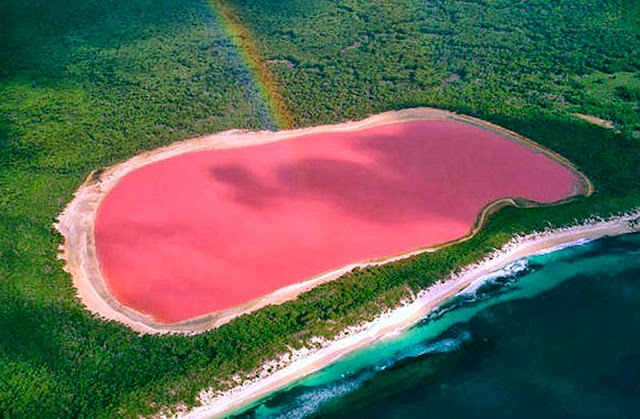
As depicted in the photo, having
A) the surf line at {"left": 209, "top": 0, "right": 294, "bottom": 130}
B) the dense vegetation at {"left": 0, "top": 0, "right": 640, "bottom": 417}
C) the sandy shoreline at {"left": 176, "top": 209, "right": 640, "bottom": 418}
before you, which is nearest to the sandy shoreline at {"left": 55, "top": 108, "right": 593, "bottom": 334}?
the dense vegetation at {"left": 0, "top": 0, "right": 640, "bottom": 417}

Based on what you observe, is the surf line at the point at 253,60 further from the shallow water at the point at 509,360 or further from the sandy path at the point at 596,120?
the shallow water at the point at 509,360

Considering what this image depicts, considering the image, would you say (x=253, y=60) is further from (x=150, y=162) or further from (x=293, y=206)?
(x=293, y=206)

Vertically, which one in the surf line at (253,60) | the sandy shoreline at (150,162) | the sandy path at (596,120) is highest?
the sandy path at (596,120)

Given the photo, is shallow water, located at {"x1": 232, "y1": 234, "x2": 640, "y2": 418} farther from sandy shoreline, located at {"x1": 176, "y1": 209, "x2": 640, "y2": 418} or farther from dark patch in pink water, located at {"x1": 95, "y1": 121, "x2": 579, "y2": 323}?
dark patch in pink water, located at {"x1": 95, "y1": 121, "x2": 579, "y2": 323}

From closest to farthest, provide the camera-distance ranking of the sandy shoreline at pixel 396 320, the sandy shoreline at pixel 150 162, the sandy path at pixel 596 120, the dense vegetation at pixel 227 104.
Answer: the sandy shoreline at pixel 396 320 < the dense vegetation at pixel 227 104 < the sandy shoreline at pixel 150 162 < the sandy path at pixel 596 120

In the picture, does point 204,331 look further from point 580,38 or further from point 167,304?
point 580,38

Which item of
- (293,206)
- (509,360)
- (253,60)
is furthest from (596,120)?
(253,60)

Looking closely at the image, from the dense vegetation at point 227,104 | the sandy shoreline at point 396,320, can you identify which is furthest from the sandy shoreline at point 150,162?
the sandy shoreline at point 396,320
